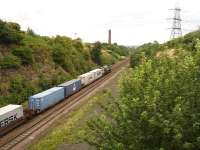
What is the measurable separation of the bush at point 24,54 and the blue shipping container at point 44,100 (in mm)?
17575

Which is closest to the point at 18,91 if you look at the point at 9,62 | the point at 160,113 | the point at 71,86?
the point at 9,62

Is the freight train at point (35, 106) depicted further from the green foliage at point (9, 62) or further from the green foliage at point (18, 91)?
the green foliage at point (9, 62)

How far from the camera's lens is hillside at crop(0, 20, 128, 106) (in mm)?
52878

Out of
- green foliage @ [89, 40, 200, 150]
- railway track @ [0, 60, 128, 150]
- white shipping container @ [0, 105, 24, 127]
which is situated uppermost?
green foliage @ [89, 40, 200, 150]

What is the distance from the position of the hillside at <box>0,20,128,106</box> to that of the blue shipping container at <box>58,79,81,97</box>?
5943 millimetres

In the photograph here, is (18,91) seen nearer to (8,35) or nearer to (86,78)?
(8,35)

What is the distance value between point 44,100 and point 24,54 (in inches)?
908

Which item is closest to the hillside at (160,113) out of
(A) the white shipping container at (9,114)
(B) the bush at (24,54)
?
(A) the white shipping container at (9,114)

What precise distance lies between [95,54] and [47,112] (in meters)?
69.9

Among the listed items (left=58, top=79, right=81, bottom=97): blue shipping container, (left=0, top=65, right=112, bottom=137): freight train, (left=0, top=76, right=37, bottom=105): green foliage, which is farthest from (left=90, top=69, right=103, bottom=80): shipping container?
(left=0, top=76, right=37, bottom=105): green foliage

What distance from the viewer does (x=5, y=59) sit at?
57688 millimetres

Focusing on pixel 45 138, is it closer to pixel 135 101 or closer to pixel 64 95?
pixel 64 95

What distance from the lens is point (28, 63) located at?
6381cm

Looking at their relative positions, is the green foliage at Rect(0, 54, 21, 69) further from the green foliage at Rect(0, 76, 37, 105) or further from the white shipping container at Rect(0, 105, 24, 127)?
the white shipping container at Rect(0, 105, 24, 127)
